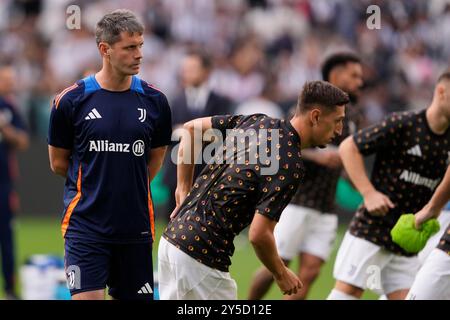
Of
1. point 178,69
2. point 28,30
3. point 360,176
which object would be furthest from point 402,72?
point 360,176

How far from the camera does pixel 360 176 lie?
745 centimetres

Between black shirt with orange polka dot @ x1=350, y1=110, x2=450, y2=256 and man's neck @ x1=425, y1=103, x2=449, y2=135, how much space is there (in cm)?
3

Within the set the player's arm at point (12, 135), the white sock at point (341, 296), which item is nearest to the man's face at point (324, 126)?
the white sock at point (341, 296)

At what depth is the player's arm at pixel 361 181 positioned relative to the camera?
7.33 m

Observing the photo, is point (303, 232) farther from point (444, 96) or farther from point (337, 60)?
point (444, 96)

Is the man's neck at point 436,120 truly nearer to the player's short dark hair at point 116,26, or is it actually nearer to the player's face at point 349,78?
the player's face at point 349,78

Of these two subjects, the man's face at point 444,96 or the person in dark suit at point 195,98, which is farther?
the person in dark suit at point 195,98

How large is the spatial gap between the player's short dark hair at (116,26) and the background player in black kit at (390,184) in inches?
85.2

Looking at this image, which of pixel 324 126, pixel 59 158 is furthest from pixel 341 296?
pixel 59 158

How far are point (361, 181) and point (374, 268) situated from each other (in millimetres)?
716

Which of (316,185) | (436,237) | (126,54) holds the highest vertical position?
(126,54)

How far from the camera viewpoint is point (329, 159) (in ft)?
28.4

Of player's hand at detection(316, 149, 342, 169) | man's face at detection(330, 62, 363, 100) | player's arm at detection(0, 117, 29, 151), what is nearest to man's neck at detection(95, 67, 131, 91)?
player's hand at detection(316, 149, 342, 169)
